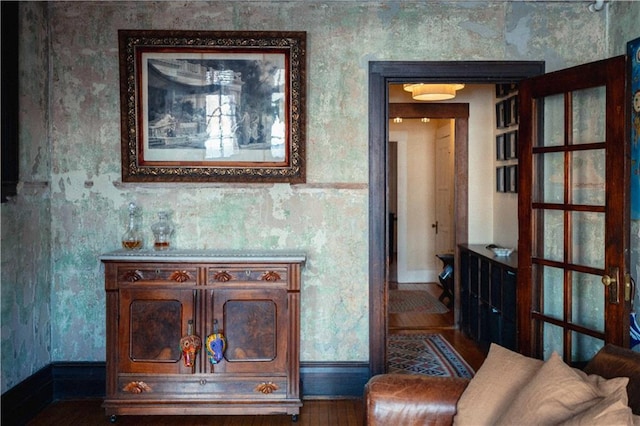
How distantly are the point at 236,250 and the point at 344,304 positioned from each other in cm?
87

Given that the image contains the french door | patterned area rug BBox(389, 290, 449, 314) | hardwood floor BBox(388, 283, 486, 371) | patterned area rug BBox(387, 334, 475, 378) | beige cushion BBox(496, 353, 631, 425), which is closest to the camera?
beige cushion BBox(496, 353, 631, 425)

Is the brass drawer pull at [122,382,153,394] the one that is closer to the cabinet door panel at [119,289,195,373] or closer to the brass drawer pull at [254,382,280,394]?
the cabinet door panel at [119,289,195,373]

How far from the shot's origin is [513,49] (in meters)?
3.95

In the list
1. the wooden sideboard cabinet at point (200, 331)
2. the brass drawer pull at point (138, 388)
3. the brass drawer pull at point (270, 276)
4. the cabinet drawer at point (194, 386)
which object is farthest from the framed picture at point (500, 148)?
the brass drawer pull at point (138, 388)

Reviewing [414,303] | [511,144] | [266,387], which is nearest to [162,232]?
[266,387]

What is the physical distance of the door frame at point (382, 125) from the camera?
12.9ft

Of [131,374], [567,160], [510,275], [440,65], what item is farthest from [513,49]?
[131,374]

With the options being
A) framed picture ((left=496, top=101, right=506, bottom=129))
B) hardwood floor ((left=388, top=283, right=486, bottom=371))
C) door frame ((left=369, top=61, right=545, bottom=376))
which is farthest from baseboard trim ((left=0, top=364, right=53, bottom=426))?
framed picture ((left=496, top=101, right=506, bottom=129))

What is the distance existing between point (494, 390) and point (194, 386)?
2143mm

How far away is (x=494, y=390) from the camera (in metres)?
2.02

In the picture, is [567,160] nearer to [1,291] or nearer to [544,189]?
[544,189]

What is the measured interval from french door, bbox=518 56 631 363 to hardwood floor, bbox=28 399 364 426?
50.8 inches

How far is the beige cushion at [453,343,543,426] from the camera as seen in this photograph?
197 cm

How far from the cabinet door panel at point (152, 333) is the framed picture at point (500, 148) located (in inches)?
145
